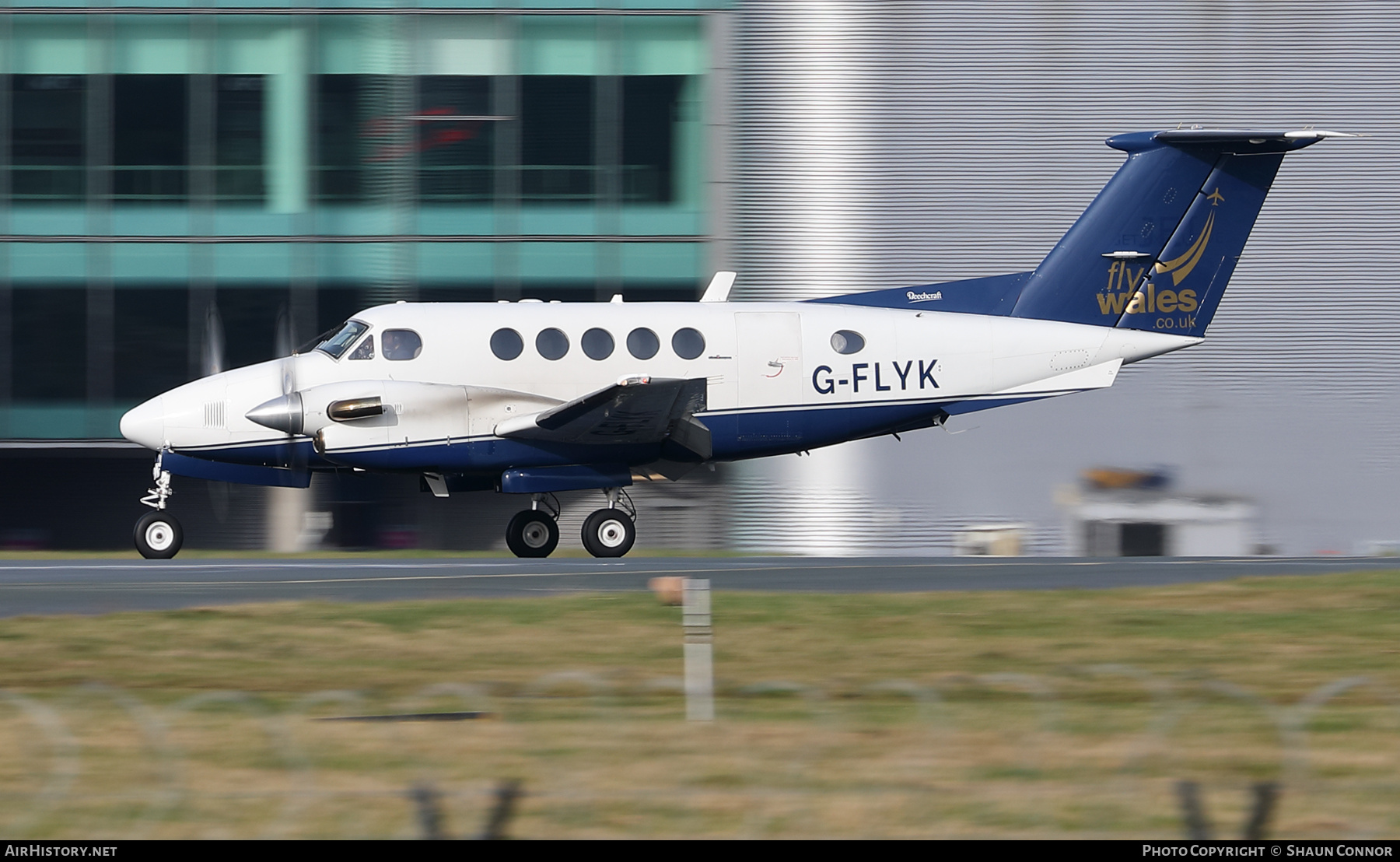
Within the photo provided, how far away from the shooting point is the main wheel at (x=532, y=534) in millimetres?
19562

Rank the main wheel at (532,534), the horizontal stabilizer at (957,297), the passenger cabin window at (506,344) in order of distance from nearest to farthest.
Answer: the passenger cabin window at (506,344) → the main wheel at (532,534) → the horizontal stabilizer at (957,297)

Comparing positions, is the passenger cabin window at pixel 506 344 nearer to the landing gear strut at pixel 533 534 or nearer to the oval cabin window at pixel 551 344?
the oval cabin window at pixel 551 344

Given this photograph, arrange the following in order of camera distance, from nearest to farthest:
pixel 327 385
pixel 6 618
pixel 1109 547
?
pixel 6 618 → pixel 327 385 → pixel 1109 547

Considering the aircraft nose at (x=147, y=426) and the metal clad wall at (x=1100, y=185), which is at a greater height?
the metal clad wall at (x=1100, y=185)

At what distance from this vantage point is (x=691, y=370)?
62.2 ft

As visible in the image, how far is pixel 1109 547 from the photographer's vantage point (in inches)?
956

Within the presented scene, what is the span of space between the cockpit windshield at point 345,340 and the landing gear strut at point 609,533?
3529 mm

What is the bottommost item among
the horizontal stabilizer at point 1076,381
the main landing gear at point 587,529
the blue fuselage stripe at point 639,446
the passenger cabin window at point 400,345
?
the main landing gear at point 587,529

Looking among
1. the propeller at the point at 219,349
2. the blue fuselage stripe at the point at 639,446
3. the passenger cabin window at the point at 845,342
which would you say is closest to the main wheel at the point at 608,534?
the blue fuselage stripe at the point at 639,446

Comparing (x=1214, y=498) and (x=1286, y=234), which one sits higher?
(x=1286, y=234)

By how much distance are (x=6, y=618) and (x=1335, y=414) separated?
790 inches

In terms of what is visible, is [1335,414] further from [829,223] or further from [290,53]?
[290,53]

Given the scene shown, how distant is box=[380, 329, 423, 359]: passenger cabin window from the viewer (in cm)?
1852
